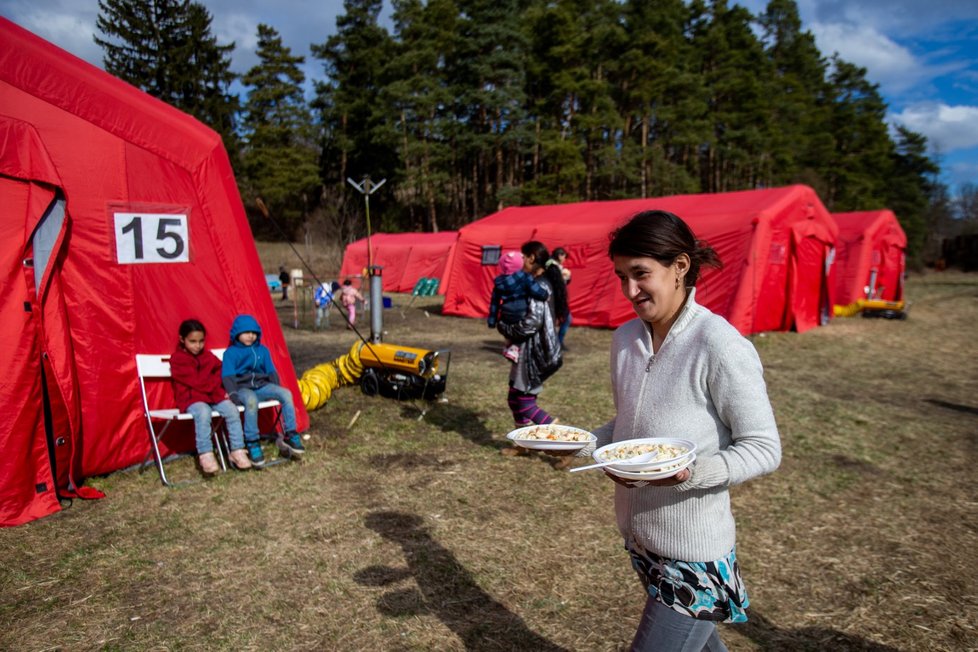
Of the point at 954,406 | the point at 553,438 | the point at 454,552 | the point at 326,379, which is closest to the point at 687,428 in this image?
the point at 553,438

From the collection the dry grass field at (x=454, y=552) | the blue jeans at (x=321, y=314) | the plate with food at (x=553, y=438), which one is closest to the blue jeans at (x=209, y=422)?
the dry grass field at (x=454, y=552)

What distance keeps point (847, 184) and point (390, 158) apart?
105 ft

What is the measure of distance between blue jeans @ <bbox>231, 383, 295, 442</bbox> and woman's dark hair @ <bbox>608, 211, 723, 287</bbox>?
13.9 feet

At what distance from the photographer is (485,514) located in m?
4.47

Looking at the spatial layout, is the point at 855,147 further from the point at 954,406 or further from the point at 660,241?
the point at 660,241

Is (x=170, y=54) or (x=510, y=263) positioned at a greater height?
(x=170, y=54)

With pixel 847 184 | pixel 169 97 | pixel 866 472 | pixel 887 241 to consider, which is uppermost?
pixel 169 97

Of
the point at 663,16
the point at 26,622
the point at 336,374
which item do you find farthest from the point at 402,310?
the point at 663,16

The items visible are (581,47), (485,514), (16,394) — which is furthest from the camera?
(581,47)

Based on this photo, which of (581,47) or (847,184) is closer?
(581,47)

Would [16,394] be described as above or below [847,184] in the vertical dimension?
below

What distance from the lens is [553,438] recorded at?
220 centimetres

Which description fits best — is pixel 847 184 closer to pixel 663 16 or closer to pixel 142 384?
pixel 663 16

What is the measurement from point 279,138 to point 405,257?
18.1m
